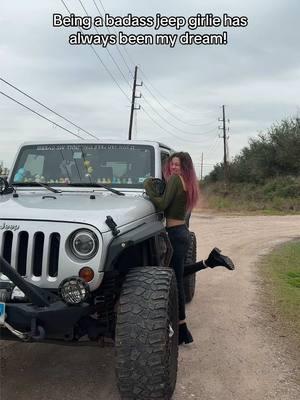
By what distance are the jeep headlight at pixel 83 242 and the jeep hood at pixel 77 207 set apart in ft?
0.23

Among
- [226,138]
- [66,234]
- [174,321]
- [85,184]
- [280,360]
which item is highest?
[226,138]

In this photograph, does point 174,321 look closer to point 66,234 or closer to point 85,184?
point 66,234

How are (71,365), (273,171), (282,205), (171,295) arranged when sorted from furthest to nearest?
(273,171) → (282,205) → (71,365) → (171,295)

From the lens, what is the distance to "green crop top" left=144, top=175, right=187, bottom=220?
14.9 ft

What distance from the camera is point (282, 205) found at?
32.0m

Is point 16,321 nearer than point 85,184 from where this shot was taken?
Yes

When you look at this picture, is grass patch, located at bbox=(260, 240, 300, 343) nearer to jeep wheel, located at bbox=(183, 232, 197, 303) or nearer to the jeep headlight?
jeep wheel, located at bbox=(183, 232, 197, 303)

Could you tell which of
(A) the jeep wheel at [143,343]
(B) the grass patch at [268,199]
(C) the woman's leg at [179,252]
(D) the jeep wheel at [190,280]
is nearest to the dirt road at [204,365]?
(D) the jeep wheel at [190,280]

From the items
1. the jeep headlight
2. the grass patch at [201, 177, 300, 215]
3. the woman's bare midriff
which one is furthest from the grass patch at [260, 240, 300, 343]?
the grass patch at [201, 177, 300, 215]

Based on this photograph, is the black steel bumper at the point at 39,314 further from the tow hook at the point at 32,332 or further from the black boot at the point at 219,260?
the black boot at the point at 219,260

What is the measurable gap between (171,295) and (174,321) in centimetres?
26

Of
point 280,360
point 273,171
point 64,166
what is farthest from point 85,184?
point 273,171

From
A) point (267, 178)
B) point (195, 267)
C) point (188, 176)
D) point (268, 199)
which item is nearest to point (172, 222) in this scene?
point (188, 176)

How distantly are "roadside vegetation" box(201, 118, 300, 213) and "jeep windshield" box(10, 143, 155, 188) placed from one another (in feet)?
84.1
